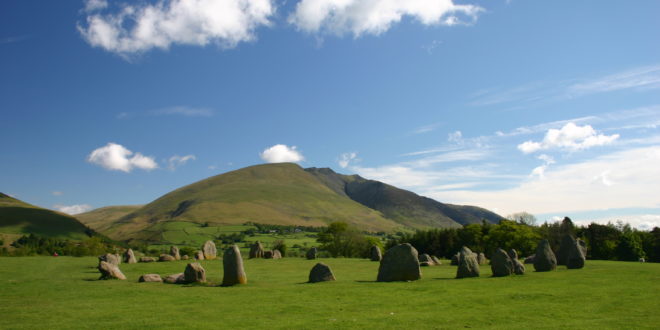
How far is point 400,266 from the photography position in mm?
26531

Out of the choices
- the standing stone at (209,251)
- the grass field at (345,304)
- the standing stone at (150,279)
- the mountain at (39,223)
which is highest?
the mountain at (39,223)

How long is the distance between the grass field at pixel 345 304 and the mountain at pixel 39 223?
9968cm

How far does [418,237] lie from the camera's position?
75.8 meters

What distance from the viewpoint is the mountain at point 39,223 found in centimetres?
10850

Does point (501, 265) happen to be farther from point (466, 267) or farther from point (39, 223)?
point (39, 223)

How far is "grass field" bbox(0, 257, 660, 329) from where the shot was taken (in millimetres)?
13500

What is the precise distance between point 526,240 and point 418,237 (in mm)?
19856

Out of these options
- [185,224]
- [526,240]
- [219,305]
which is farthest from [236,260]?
[185,224]

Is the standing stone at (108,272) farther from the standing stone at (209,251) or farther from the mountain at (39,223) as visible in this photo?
the mountain at (39,223)

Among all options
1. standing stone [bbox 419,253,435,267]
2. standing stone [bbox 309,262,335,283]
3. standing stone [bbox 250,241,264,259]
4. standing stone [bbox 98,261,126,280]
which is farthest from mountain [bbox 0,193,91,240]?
standing stone [bbox 309,262,335,283]

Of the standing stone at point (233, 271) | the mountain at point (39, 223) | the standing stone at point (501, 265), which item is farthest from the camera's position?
the mountain at point (39, 223)

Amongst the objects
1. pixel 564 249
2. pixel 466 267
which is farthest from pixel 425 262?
pixel 466 267

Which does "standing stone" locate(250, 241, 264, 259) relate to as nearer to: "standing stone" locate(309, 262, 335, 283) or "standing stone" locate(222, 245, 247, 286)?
"standing stone" locate(309, 262, 335, 283)

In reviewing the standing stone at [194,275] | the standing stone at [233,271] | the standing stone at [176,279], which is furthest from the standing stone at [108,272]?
the standing stone at [233,271]
